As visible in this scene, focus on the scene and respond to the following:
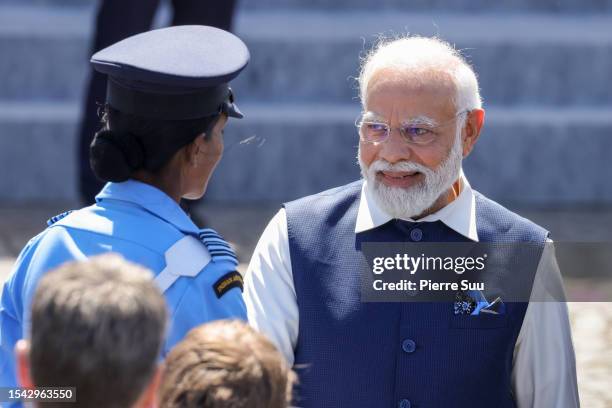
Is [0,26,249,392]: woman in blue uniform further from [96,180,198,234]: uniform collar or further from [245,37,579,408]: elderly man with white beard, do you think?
[245,37,579,408]: elderly man with white beard

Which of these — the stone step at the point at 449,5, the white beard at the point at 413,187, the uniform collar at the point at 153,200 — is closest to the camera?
the uniform collar at the point at 153,200

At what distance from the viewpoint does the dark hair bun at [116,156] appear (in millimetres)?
2586

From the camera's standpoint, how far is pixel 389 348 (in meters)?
3.12

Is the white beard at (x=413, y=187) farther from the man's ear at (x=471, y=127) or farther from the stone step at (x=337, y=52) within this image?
the stone step at (x=337, y=52)

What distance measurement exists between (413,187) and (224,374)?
4.18 feet

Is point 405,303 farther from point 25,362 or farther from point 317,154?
point 317,154

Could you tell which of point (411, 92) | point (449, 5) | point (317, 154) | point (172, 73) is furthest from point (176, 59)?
point (449, 5)

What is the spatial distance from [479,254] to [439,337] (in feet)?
0.77

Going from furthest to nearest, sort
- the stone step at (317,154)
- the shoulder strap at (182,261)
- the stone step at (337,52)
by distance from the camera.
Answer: the stone step at (337,52) → the stone step at (317,154) → the shoulder strap at (182,261)

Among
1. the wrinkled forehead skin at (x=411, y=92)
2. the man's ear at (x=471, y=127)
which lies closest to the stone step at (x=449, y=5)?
the man's ear at (x=471, y=127)

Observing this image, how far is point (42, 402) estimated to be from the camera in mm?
1944

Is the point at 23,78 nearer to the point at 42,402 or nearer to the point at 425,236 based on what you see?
the point at 425,236

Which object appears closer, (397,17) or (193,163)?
(193,163)

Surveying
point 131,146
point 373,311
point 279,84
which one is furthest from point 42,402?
point 279,84
